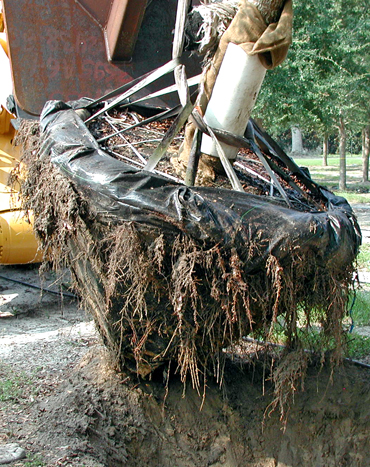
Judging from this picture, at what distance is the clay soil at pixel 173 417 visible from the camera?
10.5ft

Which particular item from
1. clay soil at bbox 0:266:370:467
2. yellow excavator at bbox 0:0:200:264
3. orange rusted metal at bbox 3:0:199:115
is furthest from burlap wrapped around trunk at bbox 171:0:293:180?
clay soil at bbox 0:266:370:467

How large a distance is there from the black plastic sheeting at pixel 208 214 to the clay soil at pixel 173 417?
0.98m

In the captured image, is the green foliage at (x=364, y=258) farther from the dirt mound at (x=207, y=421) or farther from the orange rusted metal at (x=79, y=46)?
the orange rusted metal at (x=79, y=46)

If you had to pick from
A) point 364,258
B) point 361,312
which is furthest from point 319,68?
point 361,312

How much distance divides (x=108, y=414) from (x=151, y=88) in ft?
9.03

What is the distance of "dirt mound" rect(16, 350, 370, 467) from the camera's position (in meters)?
3.32

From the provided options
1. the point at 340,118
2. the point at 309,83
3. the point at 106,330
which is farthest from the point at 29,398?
the point at 340,118

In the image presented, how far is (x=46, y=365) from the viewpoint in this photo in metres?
3.99

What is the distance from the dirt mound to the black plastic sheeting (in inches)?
44.8

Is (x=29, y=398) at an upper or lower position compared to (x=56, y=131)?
lower

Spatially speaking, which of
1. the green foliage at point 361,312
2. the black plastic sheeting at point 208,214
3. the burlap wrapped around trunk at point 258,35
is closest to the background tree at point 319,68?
the green foliage at point 361,312

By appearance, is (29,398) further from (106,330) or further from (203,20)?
(203,20)

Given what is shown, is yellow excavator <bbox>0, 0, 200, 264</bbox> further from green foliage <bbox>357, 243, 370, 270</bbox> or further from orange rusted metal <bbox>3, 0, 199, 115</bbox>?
green foliage <bbox>357, 243, 370, 270</bbox>

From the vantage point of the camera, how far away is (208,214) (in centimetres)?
252
